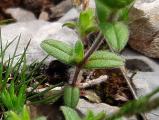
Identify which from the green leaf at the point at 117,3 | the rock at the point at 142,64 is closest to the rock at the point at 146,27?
the rock at the point at 142,64

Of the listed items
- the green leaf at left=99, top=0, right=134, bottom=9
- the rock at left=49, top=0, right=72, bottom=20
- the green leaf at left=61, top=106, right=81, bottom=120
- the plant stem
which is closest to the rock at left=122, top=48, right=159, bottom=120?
the plant stem

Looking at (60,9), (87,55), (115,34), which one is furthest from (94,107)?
(60,9)

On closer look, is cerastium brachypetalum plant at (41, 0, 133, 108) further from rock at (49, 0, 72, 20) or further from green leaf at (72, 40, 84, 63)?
rock at (49, 0, 72, 20)

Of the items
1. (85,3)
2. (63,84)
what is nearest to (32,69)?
(63,84)

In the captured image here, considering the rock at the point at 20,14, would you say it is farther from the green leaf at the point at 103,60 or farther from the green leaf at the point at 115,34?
the green leaf at the point at 115,34

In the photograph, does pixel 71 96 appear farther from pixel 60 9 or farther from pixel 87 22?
pixel 60 9
